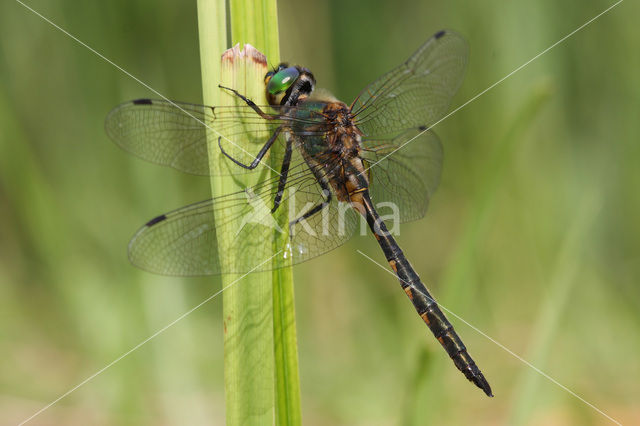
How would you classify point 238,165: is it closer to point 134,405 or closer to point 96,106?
point 134,405

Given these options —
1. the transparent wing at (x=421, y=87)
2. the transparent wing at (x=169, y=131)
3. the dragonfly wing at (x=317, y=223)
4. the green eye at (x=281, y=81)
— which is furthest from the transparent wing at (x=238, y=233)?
the transparent wing at (x=421, y=87)

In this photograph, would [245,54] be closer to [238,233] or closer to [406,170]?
[238,233]

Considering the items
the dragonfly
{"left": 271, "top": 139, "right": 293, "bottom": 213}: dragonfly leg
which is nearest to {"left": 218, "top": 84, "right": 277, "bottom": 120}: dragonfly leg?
the dragonfly

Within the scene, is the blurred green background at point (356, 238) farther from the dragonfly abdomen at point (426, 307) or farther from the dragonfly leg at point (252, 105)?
the dragonfly leg at point (252, 105)

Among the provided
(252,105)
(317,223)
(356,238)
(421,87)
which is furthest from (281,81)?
(356,238)

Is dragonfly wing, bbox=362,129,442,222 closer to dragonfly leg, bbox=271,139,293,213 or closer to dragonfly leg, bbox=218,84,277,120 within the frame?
dragonfly leg, bbox=271,139,293,213

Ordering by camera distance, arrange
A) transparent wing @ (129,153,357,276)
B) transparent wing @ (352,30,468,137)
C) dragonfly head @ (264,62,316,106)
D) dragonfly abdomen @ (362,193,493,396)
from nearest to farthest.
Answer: transparent wing @ (129,153,357,276) → dragonfly head @ (264,62,316,106) → dragonfly abdomen @ (362,193,493,396) → transparent wing @ (352,30,468,137)

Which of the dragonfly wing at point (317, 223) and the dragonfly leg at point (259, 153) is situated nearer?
the dragonfly leg at point (259, 153)
